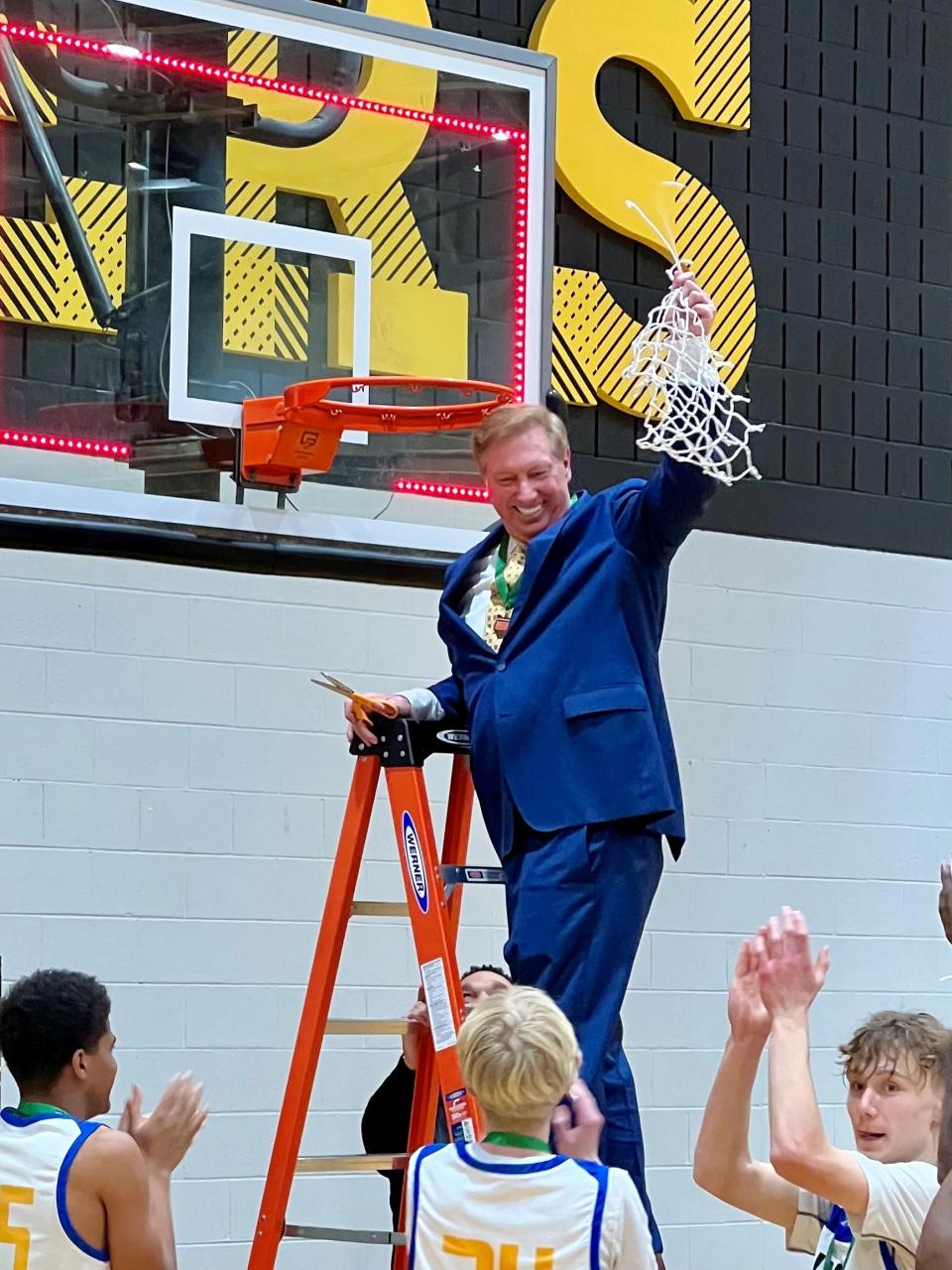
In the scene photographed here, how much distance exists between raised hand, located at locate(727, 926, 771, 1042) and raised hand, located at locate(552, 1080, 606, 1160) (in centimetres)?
38

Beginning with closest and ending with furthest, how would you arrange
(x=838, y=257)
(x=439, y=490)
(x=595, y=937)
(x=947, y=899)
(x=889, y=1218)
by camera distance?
(x=947, y=899)
(x=889, y=1218)
(x=595, y=937)
(x=439, y=490)
(x=838, y=257)

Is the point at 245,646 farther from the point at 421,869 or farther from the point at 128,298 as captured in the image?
the point at 421,869

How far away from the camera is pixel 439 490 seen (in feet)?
17.7

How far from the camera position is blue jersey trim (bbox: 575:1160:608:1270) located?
275 centimetres

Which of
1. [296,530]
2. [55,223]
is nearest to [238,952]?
[296,530]

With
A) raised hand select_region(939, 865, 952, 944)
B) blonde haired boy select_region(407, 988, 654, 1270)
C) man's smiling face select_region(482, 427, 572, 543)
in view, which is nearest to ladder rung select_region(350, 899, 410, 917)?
man's smiling face select_region(482, 427, 572, 543)

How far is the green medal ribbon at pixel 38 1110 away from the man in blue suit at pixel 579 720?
35.9 inches

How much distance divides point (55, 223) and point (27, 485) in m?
0.69

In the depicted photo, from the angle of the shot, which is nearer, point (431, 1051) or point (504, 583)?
point (504, 583)

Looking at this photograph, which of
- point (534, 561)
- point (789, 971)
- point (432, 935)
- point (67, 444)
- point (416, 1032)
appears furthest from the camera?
point (67, 444)

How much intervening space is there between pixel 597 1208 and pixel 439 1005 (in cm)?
130

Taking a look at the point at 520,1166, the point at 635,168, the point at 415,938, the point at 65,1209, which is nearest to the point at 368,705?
the point at 415,938

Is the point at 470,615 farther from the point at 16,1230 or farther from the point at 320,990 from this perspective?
the point at 16,1230

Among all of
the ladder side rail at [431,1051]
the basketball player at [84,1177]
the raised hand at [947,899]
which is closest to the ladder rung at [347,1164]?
the ladder side rail at [431,1051]
